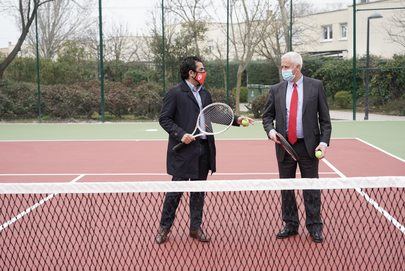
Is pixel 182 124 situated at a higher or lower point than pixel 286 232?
higher

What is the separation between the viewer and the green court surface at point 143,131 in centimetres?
1267

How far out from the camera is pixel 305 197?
4.84m

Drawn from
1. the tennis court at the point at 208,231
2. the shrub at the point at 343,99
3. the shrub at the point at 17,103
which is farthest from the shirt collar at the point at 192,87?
the shrub at the point at 343,99

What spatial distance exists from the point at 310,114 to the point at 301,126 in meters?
0.13

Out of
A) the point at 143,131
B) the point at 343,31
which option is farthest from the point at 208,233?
the point at 343,31

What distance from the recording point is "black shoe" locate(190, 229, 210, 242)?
481 cm

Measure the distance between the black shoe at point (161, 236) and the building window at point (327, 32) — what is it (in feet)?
108

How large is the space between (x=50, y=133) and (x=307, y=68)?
39.1 ft

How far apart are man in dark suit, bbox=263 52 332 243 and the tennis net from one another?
0.21 m

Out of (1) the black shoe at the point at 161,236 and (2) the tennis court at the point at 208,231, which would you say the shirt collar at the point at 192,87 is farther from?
(1) the black shoe at the point at 161,236

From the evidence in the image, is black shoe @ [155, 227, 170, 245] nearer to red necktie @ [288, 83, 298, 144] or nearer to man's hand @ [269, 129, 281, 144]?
man's hand @ [269, 129, 281, 144]

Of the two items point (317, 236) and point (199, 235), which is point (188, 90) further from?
point (317, 236)

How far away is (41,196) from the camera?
6.53m

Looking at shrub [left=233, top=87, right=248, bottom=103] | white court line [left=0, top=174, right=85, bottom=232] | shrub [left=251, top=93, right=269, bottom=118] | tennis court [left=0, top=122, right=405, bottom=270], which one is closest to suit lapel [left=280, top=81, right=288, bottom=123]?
tennis court [left=0, top=122, right=405, bottom=270]
